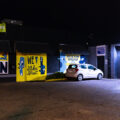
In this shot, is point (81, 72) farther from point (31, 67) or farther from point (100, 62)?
point (31, 67)

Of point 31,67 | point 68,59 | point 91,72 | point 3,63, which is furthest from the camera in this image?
point 68,59

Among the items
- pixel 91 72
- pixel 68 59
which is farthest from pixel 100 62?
pixel 68 59

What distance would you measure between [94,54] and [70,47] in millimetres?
3204

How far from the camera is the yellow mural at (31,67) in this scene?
1731cm

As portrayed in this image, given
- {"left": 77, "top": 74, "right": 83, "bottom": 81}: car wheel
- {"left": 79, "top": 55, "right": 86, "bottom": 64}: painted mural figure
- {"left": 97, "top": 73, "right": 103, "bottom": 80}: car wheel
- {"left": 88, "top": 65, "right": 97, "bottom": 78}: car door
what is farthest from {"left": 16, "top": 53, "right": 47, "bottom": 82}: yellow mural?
{"left": 97, "top": 73, "right": 103, "bottom": 80}: car wheel

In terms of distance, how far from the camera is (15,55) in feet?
59.7

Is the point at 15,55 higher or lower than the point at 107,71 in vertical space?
higher

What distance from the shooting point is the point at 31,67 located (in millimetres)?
18031

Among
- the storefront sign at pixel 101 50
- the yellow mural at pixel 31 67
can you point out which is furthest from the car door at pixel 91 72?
the yellow mural at pixel 31 67

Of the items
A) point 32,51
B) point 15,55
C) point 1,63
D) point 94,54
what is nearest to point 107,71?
point 94,54

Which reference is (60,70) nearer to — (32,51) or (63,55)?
(63,55)

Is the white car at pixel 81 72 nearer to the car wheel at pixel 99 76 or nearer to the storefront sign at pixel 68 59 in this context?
the car wheel at pixel 99 76

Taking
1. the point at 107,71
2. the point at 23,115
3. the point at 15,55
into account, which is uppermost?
the point at 15,55

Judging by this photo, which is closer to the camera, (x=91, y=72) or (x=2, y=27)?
(x=2, y=27)
